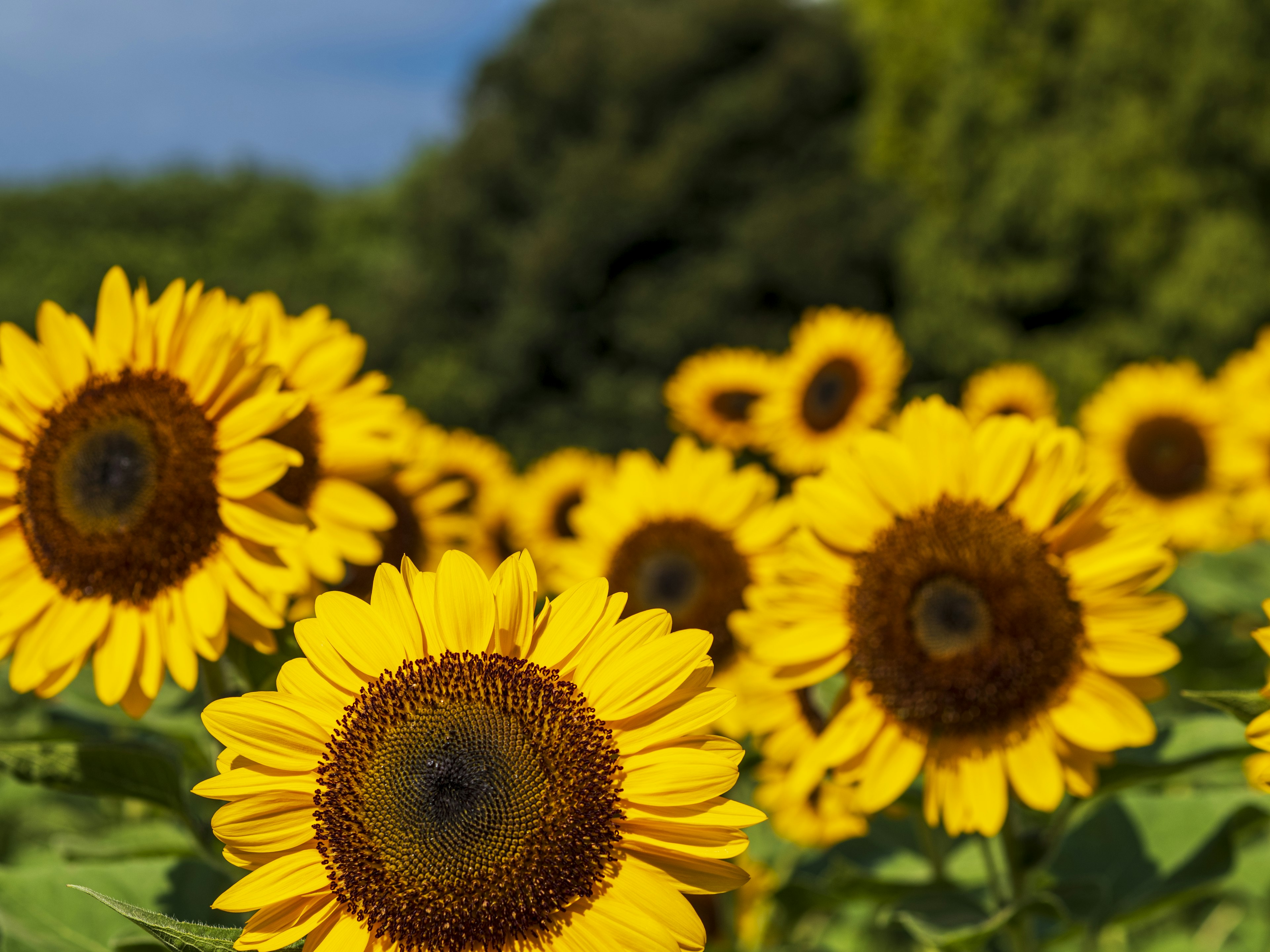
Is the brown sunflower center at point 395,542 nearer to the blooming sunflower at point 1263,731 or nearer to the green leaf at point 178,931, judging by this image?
the green leaf at point 178,931

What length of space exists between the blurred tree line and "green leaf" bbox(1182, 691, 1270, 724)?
56.1ft

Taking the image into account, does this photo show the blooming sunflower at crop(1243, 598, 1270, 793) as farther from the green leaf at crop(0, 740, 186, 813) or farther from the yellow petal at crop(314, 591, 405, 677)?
the green leaf at crop(0, 740, 186, 813)

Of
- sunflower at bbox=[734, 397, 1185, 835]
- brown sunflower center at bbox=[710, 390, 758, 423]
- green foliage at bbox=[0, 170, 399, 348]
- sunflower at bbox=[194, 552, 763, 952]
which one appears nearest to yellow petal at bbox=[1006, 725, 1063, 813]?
sunflower at bbox=[734, 397, 1185, 835]

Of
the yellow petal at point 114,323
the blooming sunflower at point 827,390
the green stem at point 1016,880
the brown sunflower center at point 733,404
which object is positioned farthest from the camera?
the brown sunflower center at point 733,404

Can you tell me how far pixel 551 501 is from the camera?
576 centimetres

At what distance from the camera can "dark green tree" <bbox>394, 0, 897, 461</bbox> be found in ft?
72.8

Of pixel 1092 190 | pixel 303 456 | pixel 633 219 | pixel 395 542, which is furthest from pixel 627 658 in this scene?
pixel 633 219

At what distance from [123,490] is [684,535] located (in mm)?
1788

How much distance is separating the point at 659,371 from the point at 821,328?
17782 millimetres

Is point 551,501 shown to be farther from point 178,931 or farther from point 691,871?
point 178,931

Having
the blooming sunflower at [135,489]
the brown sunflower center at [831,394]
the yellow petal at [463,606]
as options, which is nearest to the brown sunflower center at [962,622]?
the yellow petal at [463,606]

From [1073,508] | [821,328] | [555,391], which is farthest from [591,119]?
[1073,508]

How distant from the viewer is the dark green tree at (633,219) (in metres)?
22.2

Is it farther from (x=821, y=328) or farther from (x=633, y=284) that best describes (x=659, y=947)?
(x=633, y=284)
